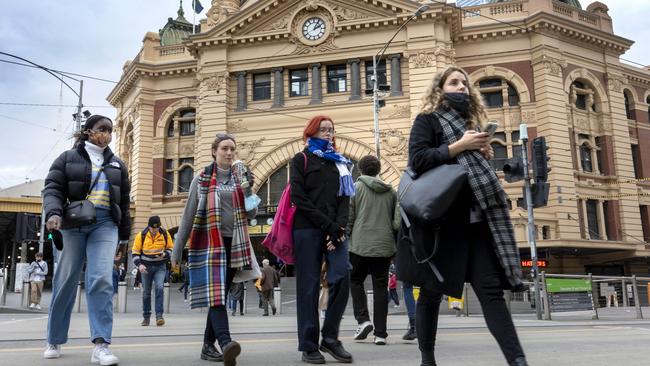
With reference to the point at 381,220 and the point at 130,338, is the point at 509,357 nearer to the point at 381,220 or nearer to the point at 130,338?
the point at 381,220

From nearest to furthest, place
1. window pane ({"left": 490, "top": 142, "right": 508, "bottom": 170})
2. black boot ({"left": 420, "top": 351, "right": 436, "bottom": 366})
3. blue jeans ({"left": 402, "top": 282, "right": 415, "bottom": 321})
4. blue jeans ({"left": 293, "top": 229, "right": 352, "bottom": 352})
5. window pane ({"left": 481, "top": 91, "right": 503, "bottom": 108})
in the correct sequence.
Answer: black boot ({"left": 420, "top": 351, "right": 436, "bottom": 366})
blue jeans ({"left": 293, "top": 229, "right": 352, "bottom": 352})
blue jeans ({"left": 402, "top": 282, "right": 415, "bottom": 321})
window pane ({"left": 490, "top": 142, "right": 508, "bottom": 170})
window pane ({"left": 481, "top": 91, "right": 503, "bottom": 108})

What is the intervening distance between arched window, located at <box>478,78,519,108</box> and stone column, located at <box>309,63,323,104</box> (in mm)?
9276

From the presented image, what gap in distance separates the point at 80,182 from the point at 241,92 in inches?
1134

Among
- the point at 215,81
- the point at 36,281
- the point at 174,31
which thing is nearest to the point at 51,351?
the point at 36,281

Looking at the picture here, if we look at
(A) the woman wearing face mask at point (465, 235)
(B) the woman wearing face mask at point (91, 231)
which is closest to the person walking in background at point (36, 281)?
(B) the woman wearing face mask at point (91, 231)

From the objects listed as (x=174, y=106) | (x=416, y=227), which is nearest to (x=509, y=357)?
(x=416, y=227)

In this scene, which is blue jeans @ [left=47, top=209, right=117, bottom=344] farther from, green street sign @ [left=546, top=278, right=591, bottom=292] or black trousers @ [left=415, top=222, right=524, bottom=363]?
green street sign @ [left=546, top=278, right=591, bottom=292]

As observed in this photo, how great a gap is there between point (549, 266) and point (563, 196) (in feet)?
13.1

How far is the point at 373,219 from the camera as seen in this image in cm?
662

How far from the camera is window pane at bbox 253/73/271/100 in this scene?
3331 cm

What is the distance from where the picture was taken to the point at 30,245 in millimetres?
44906

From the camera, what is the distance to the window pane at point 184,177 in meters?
36.6

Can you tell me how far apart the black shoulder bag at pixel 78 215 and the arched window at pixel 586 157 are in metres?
32.9

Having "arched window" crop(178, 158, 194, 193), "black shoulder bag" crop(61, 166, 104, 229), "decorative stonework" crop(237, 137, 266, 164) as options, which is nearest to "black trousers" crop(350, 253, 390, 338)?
"black shoulder bag" crop(61, 166, 104, 229)
